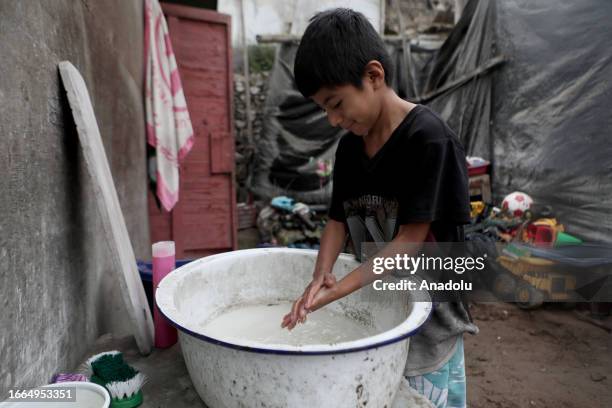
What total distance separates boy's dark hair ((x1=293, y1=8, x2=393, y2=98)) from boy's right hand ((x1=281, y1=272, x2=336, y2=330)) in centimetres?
53

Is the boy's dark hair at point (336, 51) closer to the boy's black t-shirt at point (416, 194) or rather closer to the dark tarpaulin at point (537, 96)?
the boy's black t-shirt at point (416, 194)

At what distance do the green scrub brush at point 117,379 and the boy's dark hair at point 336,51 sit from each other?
0.92 metres

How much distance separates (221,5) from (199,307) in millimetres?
7178

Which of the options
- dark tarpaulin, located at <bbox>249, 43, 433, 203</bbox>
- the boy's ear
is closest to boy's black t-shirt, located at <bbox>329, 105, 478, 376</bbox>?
the boy's ear

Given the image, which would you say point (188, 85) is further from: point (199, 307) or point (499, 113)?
point (499, 113)

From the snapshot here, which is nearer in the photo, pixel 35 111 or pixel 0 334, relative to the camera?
pixel 0 334

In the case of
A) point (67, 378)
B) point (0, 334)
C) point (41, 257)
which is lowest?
point (67, 378)

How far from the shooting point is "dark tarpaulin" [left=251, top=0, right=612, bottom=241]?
3584mm

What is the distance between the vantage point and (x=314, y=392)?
83cm

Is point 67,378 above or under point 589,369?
above

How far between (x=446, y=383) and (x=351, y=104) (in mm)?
875

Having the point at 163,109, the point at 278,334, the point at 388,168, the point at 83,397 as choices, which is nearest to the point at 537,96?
the point at 163,109

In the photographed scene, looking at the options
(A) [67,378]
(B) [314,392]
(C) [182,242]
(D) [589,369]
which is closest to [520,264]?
(D) [589,369]

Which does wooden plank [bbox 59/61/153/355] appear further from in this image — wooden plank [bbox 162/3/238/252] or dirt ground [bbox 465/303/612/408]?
wooden plank [bbox 162/3/238/252]
